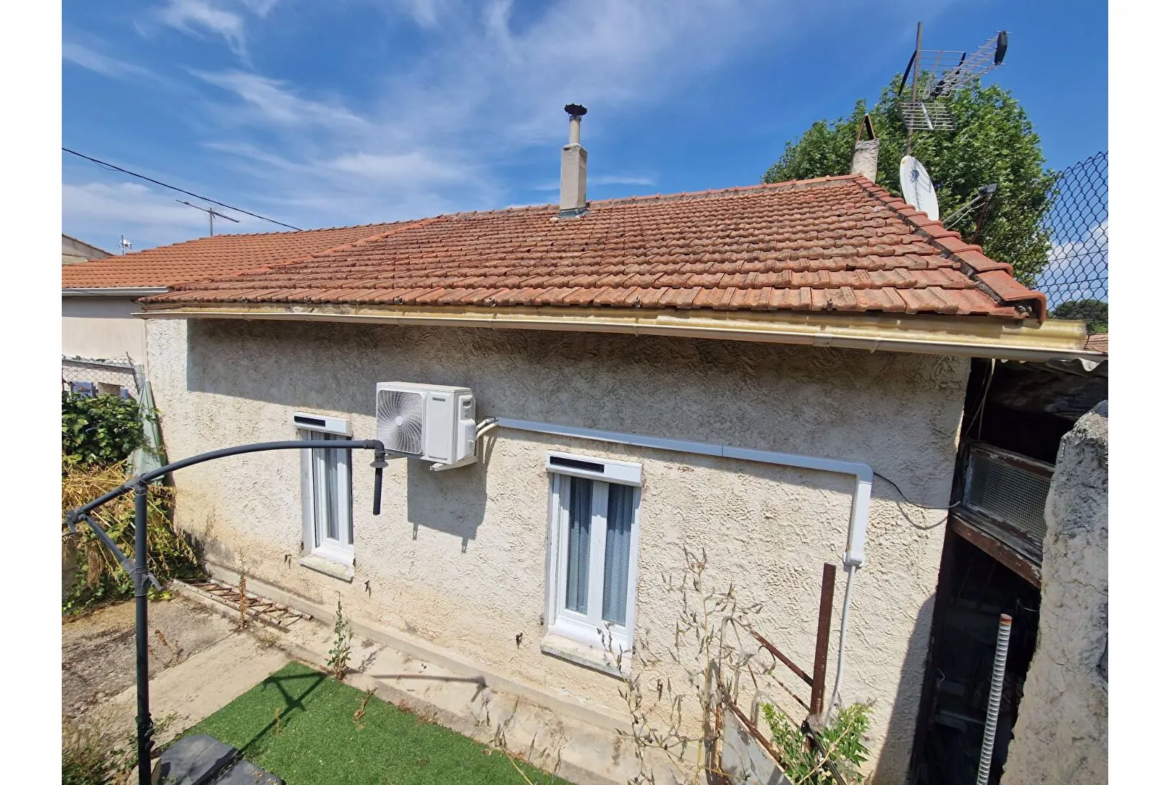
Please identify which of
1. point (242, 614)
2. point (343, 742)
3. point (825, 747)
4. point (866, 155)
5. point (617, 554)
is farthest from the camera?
point (866, 155)

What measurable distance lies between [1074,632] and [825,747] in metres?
1.91

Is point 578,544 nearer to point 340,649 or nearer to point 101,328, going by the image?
point 340,649

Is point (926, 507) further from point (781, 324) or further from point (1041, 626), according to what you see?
point (781, 324)

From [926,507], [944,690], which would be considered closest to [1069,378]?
[926,507]

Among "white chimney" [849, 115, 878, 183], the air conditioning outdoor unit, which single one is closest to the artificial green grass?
the air conditioning outdoor unit

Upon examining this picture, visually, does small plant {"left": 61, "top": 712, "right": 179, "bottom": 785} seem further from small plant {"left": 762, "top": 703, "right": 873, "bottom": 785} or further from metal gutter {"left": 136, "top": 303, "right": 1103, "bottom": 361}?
small plant {"left": 762, "top": 703, "right": 873, "bottom": 785}

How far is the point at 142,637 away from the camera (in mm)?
3574

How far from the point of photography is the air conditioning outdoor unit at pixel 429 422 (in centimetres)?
486

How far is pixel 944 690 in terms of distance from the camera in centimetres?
455

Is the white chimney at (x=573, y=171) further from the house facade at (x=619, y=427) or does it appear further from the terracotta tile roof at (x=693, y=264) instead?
the house facade at (x=619, y=427)

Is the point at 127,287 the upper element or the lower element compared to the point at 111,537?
upper

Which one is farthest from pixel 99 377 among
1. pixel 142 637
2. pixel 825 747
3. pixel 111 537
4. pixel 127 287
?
pixel 825 747

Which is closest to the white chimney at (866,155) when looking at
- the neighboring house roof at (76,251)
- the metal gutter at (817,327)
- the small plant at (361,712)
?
the metal gutter at (817,327)

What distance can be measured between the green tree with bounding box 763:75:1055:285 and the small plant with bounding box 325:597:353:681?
21595mm
